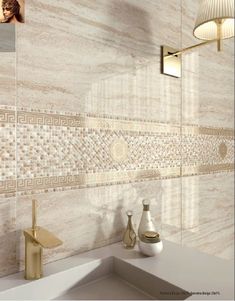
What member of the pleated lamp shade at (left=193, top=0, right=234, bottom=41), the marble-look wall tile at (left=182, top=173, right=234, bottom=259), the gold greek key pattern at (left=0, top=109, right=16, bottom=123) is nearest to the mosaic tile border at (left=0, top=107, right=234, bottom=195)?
the gold greek key pattern at (left=0, top=109, right=16, bottom=123)

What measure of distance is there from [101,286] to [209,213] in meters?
0.97

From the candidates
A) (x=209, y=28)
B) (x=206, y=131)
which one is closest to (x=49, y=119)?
(x=209, y=28)

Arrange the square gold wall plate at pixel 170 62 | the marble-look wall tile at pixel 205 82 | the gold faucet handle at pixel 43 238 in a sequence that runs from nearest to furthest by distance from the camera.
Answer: the gold faucet handle at pixel 43 238 → the square gold wall plate at pixel 170 62 → the marble-look wall tile at pixel 205 82

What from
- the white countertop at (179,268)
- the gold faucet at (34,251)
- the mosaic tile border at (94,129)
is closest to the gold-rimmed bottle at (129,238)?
the white countertop at (179,268)

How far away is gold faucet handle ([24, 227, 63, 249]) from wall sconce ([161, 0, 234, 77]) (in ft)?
3.06

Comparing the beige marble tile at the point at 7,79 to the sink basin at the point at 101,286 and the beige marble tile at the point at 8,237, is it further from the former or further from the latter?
the sink basin at the point at 101,286

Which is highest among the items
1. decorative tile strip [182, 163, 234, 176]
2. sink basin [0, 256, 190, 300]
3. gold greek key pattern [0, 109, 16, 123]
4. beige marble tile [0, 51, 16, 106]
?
beige marble tile [0, 51, 16, 106]

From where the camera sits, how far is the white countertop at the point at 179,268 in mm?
836

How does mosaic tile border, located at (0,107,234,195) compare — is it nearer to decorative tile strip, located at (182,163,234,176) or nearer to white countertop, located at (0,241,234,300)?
decorative tile strip, located at (182,163,234,176)

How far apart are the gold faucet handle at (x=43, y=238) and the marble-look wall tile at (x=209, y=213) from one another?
86 centimetres

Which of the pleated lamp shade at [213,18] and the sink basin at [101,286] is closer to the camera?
the sink basin at [101,286]

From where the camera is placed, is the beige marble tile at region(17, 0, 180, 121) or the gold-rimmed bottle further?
the gold-rimmed bottle

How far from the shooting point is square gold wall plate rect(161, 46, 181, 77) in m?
1.38

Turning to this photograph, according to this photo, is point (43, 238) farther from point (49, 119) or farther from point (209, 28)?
point (209, 28)
